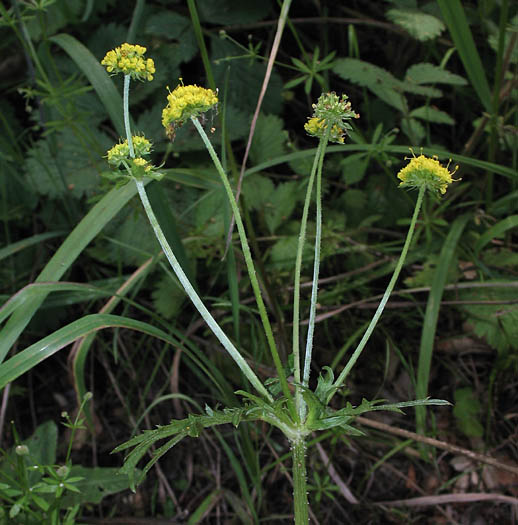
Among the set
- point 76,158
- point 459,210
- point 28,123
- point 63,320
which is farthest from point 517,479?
point 28,123

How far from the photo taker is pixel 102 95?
1.87 metres

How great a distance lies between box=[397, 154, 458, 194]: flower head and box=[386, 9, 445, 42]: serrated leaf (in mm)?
992

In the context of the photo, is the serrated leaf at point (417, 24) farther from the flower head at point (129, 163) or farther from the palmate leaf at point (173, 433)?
the palmate leaf at point (173, 433)

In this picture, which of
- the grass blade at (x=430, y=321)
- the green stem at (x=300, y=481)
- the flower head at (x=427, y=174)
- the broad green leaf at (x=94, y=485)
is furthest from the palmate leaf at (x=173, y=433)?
the grass blade at (x=430, y=321)

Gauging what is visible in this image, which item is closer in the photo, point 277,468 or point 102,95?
point 102,95

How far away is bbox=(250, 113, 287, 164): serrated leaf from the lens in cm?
238

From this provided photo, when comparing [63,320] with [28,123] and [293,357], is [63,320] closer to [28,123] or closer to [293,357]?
[28,123]

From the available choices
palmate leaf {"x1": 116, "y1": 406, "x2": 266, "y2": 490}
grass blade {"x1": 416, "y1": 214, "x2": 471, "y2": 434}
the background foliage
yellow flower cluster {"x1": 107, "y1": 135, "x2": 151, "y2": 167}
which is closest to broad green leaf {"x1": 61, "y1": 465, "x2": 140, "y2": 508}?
the background foliage

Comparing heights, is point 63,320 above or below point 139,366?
above

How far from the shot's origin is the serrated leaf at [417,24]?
2.07 m

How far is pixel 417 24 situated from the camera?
6.90 feet

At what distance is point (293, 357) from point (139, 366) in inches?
47.4

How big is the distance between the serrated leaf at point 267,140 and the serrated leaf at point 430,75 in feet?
1.81

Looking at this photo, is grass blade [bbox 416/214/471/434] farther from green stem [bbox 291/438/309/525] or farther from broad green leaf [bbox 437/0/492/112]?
green stem [bbox 291/438/309/525]
